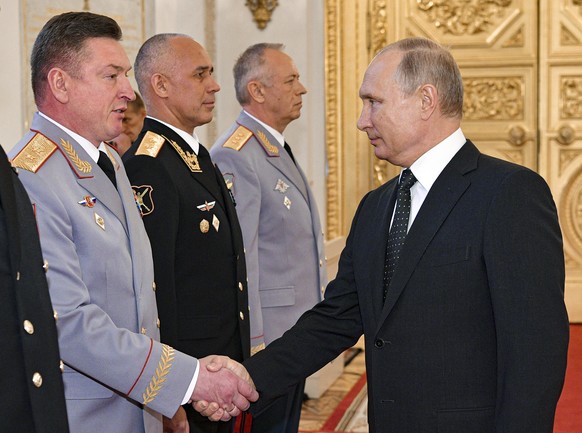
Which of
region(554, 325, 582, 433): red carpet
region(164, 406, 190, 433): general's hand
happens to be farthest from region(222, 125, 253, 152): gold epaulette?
region(554, 325, 582, 433): red carpet

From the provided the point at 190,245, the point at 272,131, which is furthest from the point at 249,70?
the point at 190,245

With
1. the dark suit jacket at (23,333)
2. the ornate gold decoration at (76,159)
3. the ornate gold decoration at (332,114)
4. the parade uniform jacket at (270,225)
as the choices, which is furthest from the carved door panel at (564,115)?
the dark suit jacket at (23,333)

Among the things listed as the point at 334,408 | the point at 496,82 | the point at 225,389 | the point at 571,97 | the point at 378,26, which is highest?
the point at 378,26

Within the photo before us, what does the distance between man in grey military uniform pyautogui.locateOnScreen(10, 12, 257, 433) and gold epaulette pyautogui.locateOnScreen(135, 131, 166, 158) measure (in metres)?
0.39

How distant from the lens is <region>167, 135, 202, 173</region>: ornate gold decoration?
9.77 feet

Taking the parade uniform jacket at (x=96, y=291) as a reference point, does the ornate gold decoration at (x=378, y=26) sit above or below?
above

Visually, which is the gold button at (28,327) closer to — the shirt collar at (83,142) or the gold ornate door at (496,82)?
the shirt collar at (83,142)

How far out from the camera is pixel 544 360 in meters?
1.93

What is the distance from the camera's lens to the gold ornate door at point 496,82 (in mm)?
6711

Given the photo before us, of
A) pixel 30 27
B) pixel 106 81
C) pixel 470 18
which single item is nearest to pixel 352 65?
pixel 470 18

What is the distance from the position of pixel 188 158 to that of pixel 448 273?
122cm

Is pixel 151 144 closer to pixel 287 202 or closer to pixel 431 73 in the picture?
pixel 287 202

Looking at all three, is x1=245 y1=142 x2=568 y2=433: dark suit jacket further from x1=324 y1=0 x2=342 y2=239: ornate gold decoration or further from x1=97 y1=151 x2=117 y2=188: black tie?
x1=324 y1=0 x2=342 y2=239: ornate gold decoration

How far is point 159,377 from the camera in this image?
2305 mm
